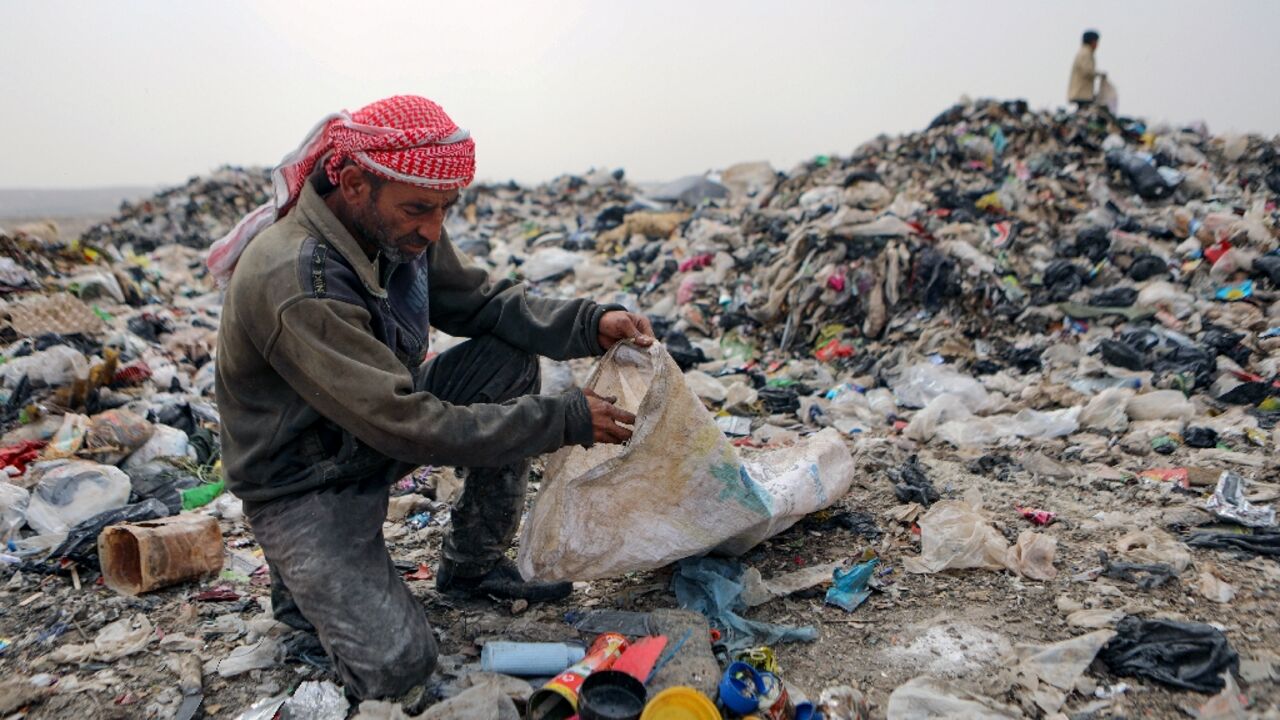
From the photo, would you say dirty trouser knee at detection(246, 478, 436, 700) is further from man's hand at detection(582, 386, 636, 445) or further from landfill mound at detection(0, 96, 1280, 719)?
man's hand at detection(582, 386, 636, 445)

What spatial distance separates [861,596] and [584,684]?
0.98m

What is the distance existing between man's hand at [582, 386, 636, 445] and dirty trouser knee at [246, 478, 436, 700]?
0.62 m

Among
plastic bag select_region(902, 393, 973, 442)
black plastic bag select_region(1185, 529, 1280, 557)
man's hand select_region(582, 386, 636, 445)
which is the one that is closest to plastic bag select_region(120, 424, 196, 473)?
man's hand select_region(582, 386, 636, 445)

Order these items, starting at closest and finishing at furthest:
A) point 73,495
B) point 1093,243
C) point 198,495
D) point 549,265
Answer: point 73,495, point 198,495, point 1093,243, point 549,265

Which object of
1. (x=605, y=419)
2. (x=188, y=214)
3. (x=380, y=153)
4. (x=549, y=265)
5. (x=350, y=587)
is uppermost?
(x=380, y=153)

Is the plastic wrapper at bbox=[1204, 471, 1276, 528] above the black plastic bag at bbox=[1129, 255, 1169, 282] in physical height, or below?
above

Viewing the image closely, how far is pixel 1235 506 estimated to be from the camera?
2660 mm

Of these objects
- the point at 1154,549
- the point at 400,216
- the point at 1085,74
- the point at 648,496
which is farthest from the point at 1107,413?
the point at 1085,74

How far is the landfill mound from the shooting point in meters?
2.07

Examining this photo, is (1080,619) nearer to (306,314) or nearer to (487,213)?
(306,314)

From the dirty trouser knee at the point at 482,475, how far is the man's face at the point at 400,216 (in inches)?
18.4

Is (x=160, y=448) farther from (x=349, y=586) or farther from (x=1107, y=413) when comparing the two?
(x=1107, y=413)

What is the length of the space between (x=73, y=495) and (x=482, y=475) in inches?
73.8

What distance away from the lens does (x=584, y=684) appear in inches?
69.7
